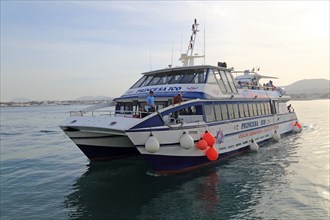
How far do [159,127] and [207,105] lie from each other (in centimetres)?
282

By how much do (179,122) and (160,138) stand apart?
110 cm

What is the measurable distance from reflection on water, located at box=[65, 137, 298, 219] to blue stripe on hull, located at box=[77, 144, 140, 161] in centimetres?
36

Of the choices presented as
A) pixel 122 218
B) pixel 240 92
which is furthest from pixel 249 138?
pixel 122 218

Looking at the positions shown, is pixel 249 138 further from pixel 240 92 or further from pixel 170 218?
pixel 170 218

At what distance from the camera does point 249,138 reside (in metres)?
15.2

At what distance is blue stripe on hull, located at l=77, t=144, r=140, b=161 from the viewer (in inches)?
508

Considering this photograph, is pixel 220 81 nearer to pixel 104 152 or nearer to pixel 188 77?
pixel 188 77

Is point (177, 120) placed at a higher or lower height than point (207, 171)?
higher

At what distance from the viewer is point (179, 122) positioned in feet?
35.4

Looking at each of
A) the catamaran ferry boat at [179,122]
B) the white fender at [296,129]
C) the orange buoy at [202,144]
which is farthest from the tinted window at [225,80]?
the white fender at [296,129]

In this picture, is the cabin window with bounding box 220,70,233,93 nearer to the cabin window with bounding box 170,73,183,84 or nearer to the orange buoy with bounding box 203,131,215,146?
the cabin window with bounding box 170,73,183,84

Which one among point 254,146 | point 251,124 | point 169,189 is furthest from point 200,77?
point 169,189

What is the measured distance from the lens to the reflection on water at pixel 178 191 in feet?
26.9

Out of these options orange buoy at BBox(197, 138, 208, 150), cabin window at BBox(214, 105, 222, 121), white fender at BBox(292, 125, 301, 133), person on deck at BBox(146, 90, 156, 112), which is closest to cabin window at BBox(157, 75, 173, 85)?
person on deck at BBox(146, 90, 156, 112)
